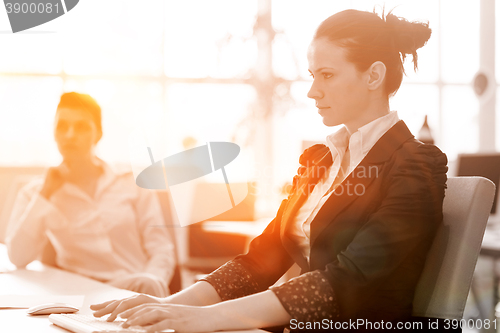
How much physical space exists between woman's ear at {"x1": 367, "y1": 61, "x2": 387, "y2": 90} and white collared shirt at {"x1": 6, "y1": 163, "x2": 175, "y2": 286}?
42.7 inches

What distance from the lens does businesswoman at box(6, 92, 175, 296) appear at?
6.42ft

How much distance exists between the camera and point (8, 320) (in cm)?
104

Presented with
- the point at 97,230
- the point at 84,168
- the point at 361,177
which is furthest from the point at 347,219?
the point at 84,168

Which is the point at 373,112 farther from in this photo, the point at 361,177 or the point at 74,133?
the point at 74,133

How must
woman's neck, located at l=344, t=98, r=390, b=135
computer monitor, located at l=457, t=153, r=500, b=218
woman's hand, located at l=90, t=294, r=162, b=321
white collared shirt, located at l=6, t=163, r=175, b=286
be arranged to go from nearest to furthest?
woman's hand, located at l=90, t=294, r=162, b=321, woman's neck, located at l=344, t=98, r=390, b=135, white collared shirt, located at l=6, t=163, r=175, b=286, computer monitor, located at l=457, t=153, r=500, b=218

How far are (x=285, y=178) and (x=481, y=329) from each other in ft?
9.89

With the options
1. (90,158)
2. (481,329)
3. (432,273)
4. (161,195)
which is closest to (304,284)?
(432,273)

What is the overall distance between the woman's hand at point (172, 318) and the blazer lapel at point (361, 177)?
0.32 metres

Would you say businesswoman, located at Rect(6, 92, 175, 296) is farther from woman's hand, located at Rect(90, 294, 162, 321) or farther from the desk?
woman's hand, located at Rect(90, 294, 162, 321)

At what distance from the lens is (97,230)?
1980 mm

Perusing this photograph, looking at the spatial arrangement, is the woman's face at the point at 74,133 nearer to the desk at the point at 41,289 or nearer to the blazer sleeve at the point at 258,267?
the desk at the point at 41,289

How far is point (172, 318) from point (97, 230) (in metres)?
1.18

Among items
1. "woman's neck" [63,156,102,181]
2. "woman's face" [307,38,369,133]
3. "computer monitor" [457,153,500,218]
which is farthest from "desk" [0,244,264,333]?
"computer monitor" [457,153,500,218]

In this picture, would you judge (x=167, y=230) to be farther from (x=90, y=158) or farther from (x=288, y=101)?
(x=288, y=101)
